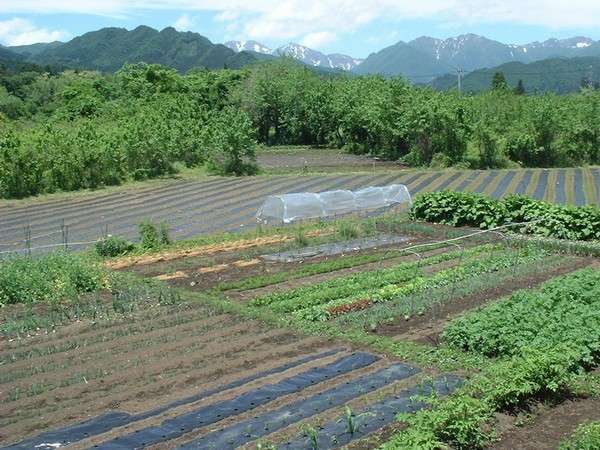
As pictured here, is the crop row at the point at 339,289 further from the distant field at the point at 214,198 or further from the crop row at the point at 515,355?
the distant field at the point at 214,198

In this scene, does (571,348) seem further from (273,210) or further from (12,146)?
(12,146)

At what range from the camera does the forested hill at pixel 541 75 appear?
142 m

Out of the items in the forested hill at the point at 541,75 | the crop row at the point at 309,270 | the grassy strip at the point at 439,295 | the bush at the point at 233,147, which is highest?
the forested hill at the point at 541,75

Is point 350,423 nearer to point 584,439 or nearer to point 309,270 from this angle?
point 584,439

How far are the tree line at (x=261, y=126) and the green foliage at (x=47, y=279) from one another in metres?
14.2

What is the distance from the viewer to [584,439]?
248 inches

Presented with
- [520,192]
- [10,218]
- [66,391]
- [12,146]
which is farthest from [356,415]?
[12,146]

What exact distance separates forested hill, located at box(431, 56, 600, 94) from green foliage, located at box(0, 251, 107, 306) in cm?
13089

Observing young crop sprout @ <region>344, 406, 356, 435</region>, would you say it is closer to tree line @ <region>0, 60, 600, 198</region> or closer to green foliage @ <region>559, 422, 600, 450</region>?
green foliage @ <region>559, 422, 600, 450</region>

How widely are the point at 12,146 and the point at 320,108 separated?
883 inches

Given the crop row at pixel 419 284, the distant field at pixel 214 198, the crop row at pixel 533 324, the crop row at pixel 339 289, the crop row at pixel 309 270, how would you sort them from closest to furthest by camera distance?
the crop row at pixel 533 324 → the crop row at pixel 419 284 → the crop row at pixel 339 289 → the crop row at pixel 309 270 → the distant field at pixel 214 198

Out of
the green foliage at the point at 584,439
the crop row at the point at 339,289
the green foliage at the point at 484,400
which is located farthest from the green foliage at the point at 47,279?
the green foliage at the point at 584,439

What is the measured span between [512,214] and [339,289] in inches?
279

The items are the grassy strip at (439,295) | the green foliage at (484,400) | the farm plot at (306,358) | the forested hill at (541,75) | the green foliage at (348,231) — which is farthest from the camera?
the forested hill at (541,75)
